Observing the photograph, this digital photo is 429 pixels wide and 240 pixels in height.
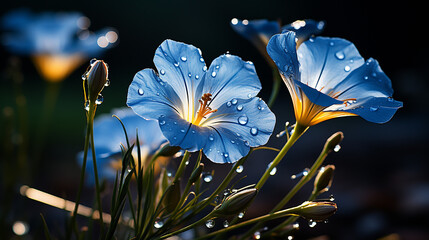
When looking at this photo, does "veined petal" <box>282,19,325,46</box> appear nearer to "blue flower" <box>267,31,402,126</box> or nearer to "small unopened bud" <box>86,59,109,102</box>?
"blue flower" <box>267,31,402,126</box>

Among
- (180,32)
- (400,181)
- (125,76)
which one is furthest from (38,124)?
(400,181)

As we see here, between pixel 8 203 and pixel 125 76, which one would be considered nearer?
pixel 8 203

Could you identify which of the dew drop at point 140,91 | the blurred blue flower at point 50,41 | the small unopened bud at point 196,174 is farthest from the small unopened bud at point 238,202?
the blurred blue flower at point 50,41

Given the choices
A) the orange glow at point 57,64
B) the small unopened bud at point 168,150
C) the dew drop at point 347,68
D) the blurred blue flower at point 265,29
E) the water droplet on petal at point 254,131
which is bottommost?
the water droplet on petal at point 254,131

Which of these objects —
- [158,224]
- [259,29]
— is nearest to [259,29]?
[259,29]

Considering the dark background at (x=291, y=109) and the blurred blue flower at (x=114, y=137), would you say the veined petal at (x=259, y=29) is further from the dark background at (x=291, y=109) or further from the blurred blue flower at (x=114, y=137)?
the dark background at (x=291, y=109)

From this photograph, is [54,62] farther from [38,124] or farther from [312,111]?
[38,124]

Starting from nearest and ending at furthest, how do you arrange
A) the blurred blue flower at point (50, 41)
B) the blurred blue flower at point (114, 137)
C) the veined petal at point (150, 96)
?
the veined petal at point (150, 96) → the blurred blue flower at point (114, 137) → the blurred blue flower at point (50, 41)
